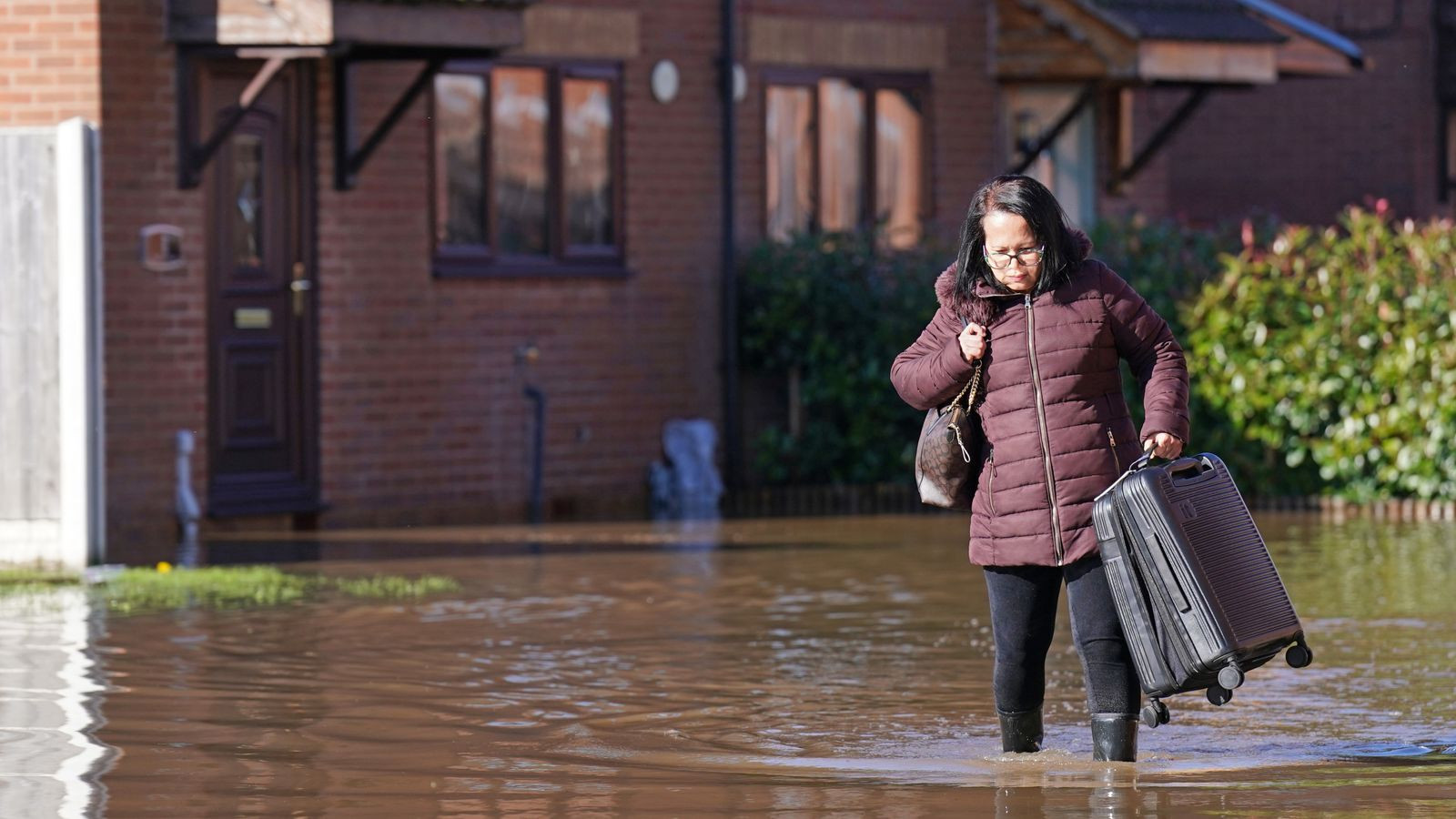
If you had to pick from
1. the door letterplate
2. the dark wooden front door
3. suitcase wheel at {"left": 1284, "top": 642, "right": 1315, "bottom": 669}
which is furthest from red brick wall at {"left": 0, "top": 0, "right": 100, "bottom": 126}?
suitcase wheel at {"left": 1284, "top": 642, "right": 1315, "bottom": 669}

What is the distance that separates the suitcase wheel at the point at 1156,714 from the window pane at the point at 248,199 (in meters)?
9.30

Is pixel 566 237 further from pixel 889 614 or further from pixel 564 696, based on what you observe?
pixel 564 696

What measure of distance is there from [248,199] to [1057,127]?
6663 millimetres

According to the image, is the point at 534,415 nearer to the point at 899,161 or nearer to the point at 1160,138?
the point at 899,161

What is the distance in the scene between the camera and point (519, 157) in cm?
1680

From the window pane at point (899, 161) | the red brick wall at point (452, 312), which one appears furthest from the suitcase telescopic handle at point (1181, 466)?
the window pane at point (899, 161)

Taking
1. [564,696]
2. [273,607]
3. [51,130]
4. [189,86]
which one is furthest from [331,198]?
[564,696]

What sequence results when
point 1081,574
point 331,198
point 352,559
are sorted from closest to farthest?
1. point 1081,574
2. point 352,559
3. point 331,198

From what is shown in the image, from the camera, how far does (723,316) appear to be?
1762 centimetres

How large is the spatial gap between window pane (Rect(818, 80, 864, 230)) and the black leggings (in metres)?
11.7

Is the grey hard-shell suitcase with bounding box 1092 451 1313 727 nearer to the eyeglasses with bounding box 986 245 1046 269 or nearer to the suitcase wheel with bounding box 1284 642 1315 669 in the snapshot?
the suitcase wheel with bounding box 1284 642 1315 669

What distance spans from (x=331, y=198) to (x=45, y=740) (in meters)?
8.07

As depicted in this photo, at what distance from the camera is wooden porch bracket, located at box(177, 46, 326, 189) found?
1422 cm

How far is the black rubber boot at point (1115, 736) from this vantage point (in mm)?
6887
